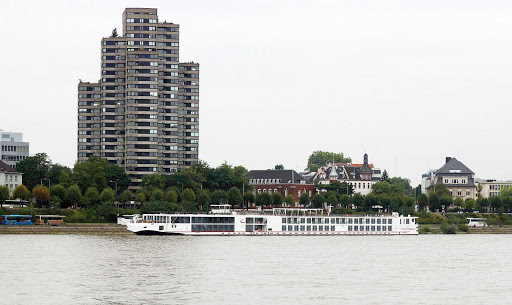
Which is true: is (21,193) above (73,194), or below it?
above

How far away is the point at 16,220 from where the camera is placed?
14938cm

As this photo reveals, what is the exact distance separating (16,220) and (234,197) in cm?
5195

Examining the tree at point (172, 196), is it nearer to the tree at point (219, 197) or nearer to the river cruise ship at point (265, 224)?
the tree at point (219, 197)

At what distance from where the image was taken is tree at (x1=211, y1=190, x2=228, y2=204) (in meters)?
183

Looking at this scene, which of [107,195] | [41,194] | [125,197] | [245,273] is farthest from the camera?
[125,197]

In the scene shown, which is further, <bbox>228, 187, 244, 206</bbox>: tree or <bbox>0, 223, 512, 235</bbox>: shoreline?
<bbox>228, 187, 244, 206</bbox>: tree

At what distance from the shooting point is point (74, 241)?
11888 centimetres

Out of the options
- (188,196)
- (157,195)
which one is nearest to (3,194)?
(157,195)

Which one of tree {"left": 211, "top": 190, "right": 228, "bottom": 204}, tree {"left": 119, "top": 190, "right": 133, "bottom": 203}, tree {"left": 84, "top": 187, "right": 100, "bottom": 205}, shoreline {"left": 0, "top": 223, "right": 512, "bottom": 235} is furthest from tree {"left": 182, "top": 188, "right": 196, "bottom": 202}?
shoreline {"left": 0, "top": 223, "right": 512, "bottom": 235}

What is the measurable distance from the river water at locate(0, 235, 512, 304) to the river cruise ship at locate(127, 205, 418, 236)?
24.5 metres

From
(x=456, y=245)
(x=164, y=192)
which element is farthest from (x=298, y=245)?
(x=164, y=192)

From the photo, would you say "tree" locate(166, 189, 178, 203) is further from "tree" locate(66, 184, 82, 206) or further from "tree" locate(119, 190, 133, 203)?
"tree" locate(66, 184, 82, 206)

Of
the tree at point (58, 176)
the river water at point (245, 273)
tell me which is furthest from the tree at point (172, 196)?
the river water at point (245, 273)

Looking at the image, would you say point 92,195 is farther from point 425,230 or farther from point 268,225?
point 425,230
